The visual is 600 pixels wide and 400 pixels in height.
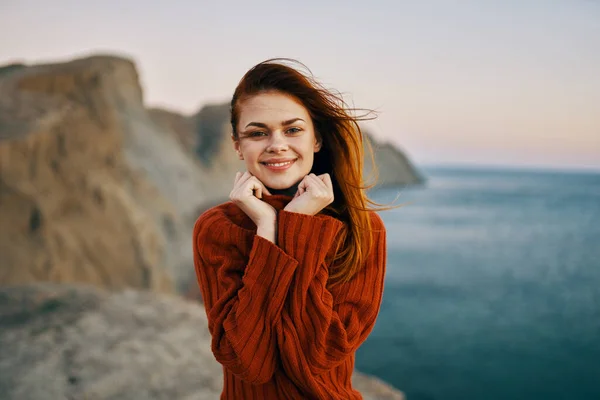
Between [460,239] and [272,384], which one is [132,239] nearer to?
[272,384]

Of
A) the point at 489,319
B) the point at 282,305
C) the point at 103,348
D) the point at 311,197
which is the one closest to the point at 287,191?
the point at 311,197

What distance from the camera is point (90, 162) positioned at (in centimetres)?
1070

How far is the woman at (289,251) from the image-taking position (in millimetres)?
1580

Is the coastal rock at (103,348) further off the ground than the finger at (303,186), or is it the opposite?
the finger at (303,186)

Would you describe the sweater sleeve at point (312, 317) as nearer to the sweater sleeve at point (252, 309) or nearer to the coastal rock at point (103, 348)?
the sweater sleeve at point (252, 309)

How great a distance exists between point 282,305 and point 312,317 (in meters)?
0.11

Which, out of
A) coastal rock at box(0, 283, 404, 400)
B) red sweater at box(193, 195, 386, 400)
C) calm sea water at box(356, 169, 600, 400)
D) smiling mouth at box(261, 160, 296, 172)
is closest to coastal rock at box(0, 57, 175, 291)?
coastal rock at box(0, 283, 404, 400)

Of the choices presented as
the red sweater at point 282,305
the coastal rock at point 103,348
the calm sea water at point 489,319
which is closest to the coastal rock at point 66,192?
the coastal rock at point 103,348

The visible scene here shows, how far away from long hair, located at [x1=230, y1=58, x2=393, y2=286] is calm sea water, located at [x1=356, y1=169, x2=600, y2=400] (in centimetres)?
38

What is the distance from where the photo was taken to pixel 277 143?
5.62ft

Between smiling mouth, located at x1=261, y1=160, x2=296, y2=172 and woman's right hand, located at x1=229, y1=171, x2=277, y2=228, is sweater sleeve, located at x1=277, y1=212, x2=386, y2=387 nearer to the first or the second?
woman's right hand, located at x1=229, y1=171, x2=277, y2=228

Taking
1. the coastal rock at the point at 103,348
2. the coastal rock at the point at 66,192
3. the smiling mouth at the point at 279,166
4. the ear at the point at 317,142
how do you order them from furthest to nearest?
the coastal rock at the point at 66,192, the coastal rock at the point at 103,348, the ear at the point at 317,142, the smiling mouth at the point at 279,166

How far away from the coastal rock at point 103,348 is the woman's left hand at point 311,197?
2.61 m

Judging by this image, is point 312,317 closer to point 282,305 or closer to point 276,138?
point 282,305
